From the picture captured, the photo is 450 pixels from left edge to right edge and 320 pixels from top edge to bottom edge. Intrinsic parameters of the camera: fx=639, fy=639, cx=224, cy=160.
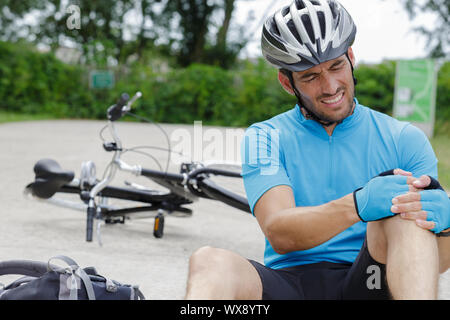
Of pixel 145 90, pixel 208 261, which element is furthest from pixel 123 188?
pixel 145 90

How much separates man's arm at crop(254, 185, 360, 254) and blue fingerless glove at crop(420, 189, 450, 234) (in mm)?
231

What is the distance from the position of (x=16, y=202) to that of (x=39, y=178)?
62.5 inches

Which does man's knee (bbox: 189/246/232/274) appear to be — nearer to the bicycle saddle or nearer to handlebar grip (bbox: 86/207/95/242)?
handlebar grip (bbox: 86/207/95/242)

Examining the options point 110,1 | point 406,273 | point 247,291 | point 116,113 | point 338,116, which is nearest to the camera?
point 406,273

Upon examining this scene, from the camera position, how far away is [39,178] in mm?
5484

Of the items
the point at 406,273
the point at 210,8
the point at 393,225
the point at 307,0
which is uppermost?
the point at 210,8

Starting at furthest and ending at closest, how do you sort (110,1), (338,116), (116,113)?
(110,1) → (116,113) → (338,116)

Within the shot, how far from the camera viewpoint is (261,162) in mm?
2510

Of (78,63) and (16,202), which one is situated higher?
(78,63)

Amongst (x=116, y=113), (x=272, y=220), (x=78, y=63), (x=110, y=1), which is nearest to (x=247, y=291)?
(x=272, y=220)

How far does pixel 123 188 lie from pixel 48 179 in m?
0.64

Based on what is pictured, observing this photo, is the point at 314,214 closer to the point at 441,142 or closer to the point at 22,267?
the point at 22,267

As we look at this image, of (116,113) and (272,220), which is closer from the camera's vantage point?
(272,220)

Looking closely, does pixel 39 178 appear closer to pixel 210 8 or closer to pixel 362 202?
pixel 362 202
